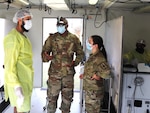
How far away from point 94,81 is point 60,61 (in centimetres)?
70

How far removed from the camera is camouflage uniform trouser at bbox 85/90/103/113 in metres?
3.37

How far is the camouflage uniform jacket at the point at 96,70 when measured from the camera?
3178 mm

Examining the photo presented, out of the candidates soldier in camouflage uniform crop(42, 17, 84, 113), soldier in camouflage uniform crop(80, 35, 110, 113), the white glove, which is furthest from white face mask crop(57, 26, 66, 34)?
the white glove

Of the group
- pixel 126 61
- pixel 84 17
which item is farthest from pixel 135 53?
pixel 84 17

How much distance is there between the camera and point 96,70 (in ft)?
10.7

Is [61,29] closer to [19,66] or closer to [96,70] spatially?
[96,70]

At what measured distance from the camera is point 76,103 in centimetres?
516

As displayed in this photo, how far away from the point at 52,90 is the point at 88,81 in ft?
2.31

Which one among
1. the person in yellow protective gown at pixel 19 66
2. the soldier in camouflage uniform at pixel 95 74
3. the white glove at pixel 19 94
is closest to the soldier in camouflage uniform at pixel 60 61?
the soldier in camouflage uniform at pixel 95 74

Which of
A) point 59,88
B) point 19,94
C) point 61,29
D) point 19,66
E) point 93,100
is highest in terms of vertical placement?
point 61,29

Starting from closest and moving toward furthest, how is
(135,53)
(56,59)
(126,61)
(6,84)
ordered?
(6,84) < (56,59) < (126,61) < (135,53)

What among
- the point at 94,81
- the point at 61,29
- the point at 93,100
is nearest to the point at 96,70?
the point at 94,81

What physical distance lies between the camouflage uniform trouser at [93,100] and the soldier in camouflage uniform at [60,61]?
1.54ft

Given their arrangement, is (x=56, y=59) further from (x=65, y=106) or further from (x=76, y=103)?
(x=76, y=103)
